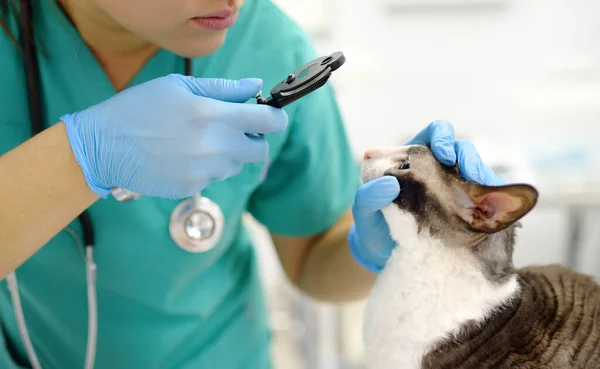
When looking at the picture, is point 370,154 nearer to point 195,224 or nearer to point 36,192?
point 195,224

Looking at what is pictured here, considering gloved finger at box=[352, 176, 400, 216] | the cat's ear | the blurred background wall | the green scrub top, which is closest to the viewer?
the cat's ear

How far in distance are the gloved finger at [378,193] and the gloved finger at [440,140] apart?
8cm

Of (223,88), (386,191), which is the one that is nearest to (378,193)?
(386,191)

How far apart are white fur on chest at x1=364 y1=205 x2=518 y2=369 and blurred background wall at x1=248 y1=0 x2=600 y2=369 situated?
3.92ft

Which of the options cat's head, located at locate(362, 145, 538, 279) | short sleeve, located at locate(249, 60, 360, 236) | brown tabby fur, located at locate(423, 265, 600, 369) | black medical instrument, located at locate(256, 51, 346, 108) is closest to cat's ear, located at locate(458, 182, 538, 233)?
cat's head, located at locate(362, 145, 538, 279)

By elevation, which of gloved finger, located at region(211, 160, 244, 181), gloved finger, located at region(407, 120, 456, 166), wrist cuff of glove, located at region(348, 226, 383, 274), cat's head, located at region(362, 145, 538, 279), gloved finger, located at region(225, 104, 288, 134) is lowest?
wrist cuff of glove, located at region(348, 226, 383, 274)

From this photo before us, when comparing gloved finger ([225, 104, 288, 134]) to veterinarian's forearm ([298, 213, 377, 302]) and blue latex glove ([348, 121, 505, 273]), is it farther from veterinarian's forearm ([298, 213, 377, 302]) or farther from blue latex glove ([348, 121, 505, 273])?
veterinarian's forearm ([298, 213, 377, 302])

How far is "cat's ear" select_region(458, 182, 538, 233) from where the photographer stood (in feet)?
2.00

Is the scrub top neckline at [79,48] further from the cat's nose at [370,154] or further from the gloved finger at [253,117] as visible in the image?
the cat's nose at [370,154]

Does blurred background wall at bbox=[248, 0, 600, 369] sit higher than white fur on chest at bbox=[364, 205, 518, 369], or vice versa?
white fur on chest at bbox=[364, 205, 518, 369]

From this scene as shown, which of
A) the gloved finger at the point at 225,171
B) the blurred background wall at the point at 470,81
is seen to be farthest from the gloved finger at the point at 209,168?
the blurred background wall at the point at 470,81

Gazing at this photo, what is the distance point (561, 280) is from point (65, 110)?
0.75 meters

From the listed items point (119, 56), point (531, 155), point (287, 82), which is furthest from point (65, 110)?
point (531, 155)

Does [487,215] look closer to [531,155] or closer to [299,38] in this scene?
[299,38]
